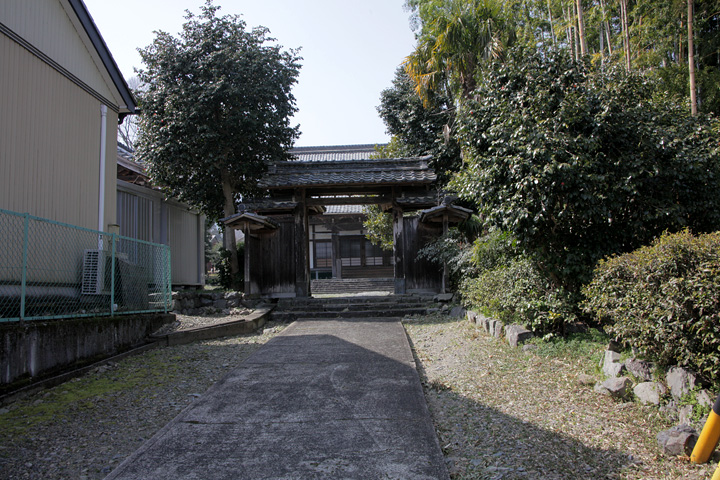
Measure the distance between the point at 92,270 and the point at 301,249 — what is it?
5907 mm

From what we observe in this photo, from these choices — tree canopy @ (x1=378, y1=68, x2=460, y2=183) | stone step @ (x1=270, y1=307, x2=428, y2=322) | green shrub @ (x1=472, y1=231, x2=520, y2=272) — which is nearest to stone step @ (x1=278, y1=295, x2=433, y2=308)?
stone step @ (x1=270, y1=307, x2=428, y2=322)

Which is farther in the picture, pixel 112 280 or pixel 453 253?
pixel 453 253

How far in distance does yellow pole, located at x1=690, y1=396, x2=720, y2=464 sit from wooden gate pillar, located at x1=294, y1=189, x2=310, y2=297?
9.93 m

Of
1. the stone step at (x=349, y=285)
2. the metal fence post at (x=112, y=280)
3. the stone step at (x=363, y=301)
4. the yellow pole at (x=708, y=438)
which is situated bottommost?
the yellow pole at (x=708, y=438)

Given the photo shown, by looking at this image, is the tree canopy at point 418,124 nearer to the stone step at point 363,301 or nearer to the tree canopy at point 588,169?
the stone step at point 363,301

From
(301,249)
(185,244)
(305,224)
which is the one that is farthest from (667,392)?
(185,244)

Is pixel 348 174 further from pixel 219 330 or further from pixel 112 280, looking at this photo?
pixel 112 280

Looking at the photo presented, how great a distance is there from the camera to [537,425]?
4031mm

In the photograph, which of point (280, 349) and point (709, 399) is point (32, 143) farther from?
point (709, 399)

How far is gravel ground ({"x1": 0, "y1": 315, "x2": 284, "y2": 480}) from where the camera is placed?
3.48 m

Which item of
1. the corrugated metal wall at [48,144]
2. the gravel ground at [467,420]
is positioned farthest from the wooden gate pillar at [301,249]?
the gravel ground at [467,420]

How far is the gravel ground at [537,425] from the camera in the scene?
3270 mm

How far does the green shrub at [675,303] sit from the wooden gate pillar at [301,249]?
8.72 metres

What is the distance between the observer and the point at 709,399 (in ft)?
11.6
